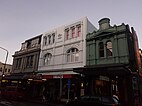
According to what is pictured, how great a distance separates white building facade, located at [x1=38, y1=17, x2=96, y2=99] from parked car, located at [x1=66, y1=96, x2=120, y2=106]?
20.7 feet

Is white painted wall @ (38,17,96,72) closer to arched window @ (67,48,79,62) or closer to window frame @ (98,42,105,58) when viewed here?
arched window @ (67,48,79,62)

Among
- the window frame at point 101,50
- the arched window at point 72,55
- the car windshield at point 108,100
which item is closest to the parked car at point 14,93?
the arched window at point 72,55

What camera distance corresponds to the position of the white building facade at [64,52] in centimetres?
1919

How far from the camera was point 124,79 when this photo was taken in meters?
15.5

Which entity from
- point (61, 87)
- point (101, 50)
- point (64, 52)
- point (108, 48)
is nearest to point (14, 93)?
point (61, 87)

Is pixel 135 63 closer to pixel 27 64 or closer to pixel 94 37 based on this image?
pixel 94 37

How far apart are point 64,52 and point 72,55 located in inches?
62.3

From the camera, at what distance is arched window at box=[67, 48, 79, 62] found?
1961 cm

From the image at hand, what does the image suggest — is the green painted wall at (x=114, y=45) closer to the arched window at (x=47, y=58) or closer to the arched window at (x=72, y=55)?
the arched window at (x=72, y=55)

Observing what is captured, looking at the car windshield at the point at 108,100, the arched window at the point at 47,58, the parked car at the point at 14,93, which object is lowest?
the parked car at the point at 14,93

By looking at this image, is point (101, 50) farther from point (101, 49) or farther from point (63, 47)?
point (63, 47)

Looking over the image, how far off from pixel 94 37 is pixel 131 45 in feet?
15.3

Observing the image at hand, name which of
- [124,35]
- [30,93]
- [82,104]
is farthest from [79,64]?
[30,93]

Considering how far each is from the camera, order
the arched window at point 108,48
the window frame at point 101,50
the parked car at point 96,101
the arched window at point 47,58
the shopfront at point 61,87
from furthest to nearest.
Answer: the arched window at point 47,58
the shopfront at point 61,87
the window frame at point 101,50
the arched window at point 108,48
the parked car at point 96,101
